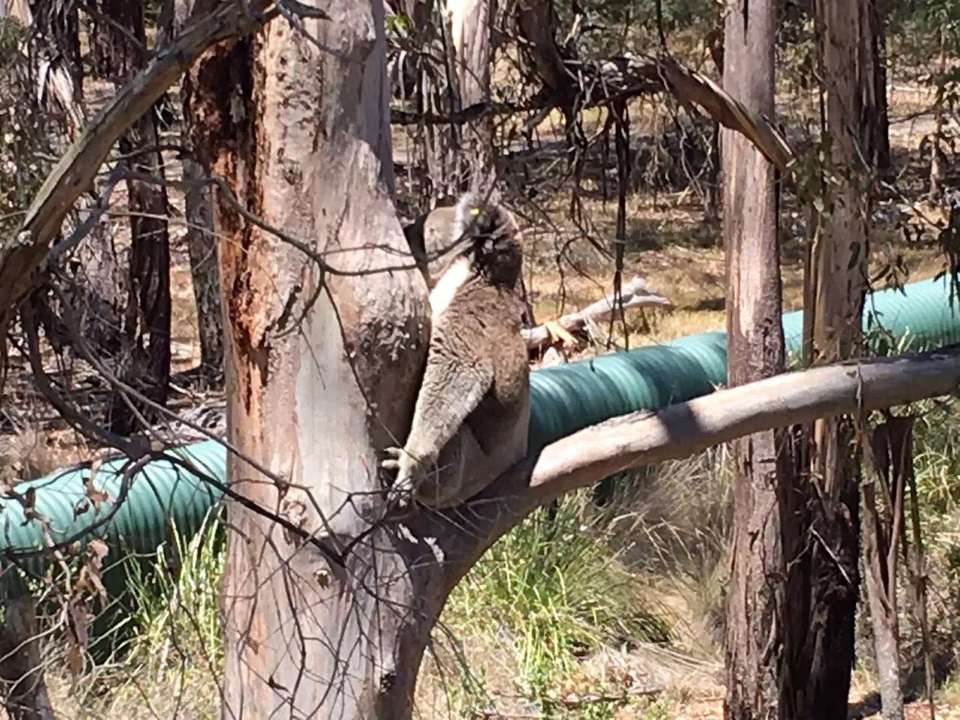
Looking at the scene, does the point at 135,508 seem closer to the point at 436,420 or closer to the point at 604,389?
the point at 436,420

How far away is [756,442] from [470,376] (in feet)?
8.97

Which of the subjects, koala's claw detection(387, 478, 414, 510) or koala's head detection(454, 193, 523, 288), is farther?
koala's head detection(454, 193, 523, 288)

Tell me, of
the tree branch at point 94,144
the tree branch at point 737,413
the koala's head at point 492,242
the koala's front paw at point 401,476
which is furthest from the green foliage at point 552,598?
the tree branch at point 94,144

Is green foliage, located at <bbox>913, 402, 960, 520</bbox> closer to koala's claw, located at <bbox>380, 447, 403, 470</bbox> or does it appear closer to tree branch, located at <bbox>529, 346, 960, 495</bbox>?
tree branch, located at <bbox>529, 346, 960, 495</bbox>

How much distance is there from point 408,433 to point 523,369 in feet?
3.53

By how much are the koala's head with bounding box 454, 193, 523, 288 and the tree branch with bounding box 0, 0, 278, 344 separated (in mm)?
1848

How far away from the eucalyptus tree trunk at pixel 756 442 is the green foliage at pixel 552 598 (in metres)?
0.92

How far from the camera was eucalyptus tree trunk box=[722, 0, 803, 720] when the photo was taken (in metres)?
6.62

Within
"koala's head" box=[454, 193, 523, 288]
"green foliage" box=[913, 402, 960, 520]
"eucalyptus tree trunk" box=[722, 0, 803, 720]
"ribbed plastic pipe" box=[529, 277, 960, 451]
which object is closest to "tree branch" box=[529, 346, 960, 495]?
"koala's head" box=[454, 193, 523, 288]

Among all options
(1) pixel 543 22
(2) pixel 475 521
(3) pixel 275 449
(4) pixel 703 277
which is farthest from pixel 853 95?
(4) pixel 703 277

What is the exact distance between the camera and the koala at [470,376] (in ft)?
13.0

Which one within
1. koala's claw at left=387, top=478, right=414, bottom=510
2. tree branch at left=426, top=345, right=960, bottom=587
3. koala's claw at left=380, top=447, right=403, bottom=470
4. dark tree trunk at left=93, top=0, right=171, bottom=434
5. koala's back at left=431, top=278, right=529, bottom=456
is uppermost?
dark tree trunk at left=93, top=0, right=171, bottom=434

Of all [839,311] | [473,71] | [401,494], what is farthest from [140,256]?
[401,494]

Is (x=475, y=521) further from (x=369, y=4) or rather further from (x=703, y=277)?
(x=703, y=277)
